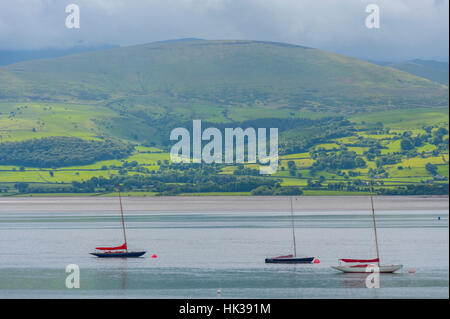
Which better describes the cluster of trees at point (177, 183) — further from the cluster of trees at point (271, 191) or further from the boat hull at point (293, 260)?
the boat hull at point (293, 260)

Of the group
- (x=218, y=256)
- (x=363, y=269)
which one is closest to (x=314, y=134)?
(x=218, y=256)

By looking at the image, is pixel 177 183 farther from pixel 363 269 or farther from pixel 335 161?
pixel 363 269

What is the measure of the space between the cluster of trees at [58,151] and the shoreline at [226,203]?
810 inches

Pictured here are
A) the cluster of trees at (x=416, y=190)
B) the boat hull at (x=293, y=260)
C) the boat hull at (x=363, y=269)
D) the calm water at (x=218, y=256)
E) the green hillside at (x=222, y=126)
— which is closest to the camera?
the calm water at (x=218, y=256)

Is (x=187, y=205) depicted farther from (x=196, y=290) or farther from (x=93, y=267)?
(x=196, y=290)

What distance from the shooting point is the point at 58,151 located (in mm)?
129625

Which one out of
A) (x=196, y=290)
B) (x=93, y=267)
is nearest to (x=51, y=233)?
(x=93, y=267)

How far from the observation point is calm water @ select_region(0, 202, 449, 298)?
3253 cm

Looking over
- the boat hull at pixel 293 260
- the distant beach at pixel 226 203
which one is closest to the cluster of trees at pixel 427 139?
the distant beach at pixel 226 203

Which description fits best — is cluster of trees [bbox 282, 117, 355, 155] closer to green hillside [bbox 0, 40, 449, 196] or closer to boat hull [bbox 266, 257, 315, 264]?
green hillside [bbox 0, 40, 449, 196]

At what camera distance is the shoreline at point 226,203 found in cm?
9419

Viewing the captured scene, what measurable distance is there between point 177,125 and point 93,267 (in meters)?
139

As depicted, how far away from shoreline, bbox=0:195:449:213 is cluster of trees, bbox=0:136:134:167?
2056cm
